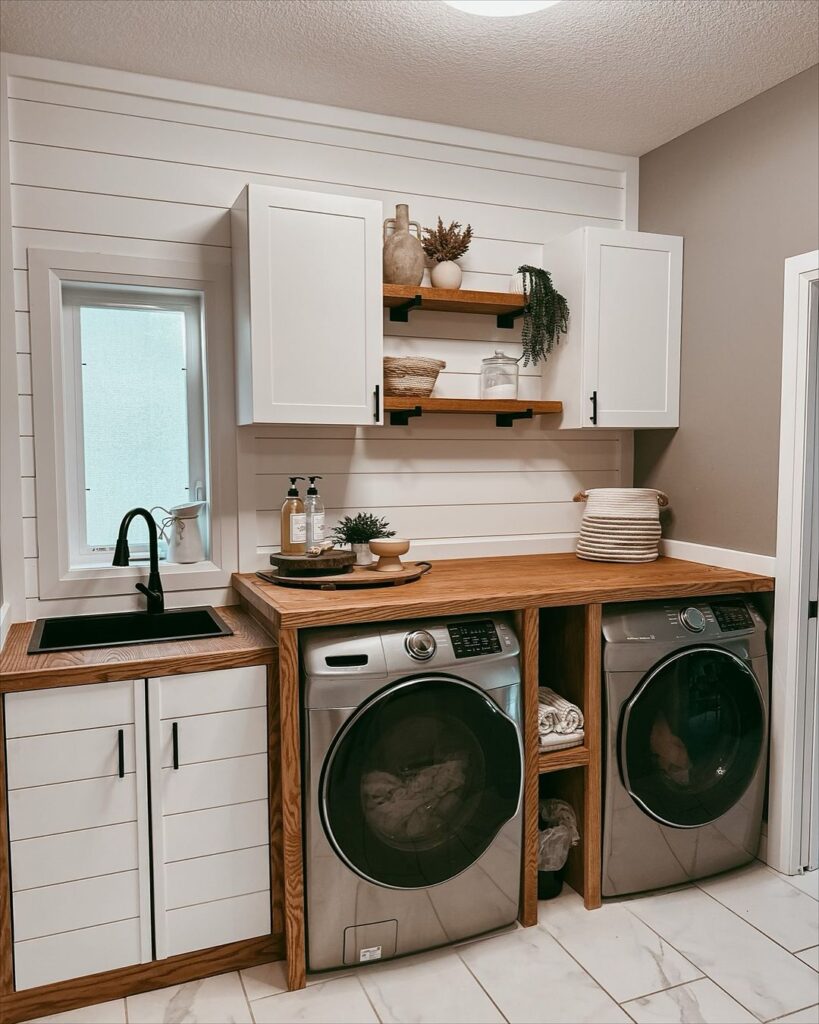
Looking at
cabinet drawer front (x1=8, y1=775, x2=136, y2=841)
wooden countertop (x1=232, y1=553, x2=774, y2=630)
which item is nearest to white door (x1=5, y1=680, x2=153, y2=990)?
cabinet drawer front (x1=8, y1=775, x2=136, y2=841)

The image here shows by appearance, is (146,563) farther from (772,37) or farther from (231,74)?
(772,37)

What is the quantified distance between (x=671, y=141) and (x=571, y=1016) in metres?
2.97

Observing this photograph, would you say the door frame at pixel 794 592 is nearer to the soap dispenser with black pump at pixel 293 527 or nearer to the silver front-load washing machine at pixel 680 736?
the silver front-load washing machine at pixel 680 736

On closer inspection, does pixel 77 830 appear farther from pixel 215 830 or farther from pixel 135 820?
pixel 215 830

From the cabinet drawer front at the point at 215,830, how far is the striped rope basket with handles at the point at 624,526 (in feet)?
5.05

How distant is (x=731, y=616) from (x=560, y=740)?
705mm

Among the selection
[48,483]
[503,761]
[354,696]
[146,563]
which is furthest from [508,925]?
[48,483]

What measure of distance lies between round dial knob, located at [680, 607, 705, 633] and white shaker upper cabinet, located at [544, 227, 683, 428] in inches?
31.0

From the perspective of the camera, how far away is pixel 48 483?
2.49 m

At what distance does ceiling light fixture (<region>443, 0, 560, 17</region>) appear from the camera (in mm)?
2025

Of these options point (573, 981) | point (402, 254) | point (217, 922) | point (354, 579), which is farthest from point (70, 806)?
point (402, 254)

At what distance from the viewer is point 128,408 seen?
2678mm

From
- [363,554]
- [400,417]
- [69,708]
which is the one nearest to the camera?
[69,708]

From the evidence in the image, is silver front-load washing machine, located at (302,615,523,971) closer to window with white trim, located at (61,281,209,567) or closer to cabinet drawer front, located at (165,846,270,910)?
cabinet drawer front, located at (165,846,270,910)
